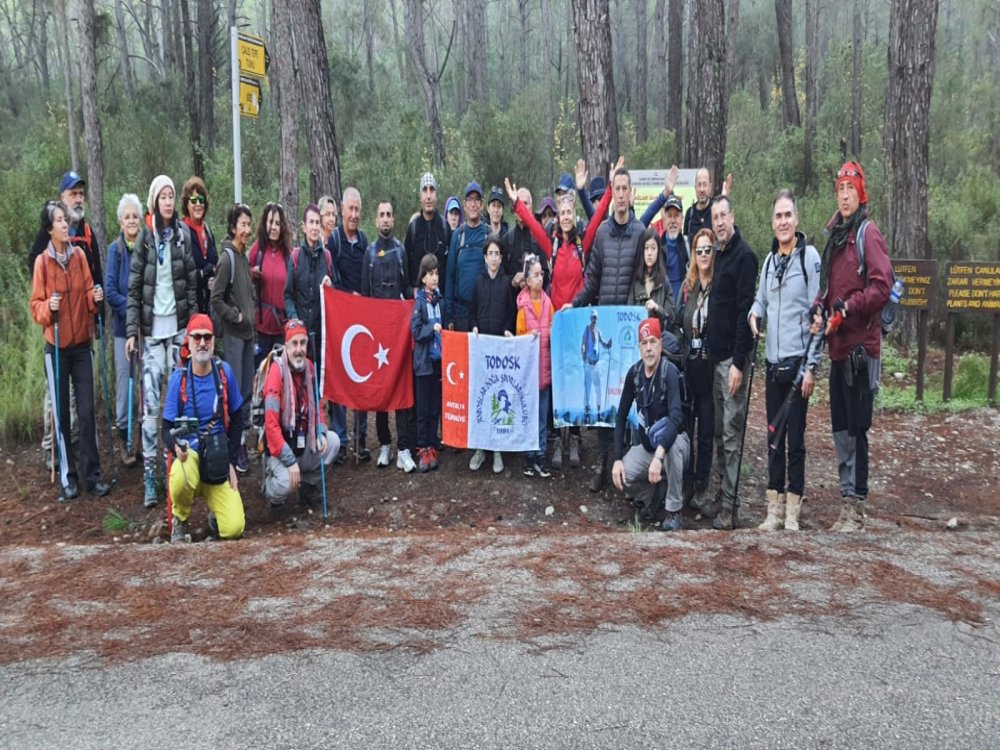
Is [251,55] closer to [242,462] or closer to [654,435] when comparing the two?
[242,462]

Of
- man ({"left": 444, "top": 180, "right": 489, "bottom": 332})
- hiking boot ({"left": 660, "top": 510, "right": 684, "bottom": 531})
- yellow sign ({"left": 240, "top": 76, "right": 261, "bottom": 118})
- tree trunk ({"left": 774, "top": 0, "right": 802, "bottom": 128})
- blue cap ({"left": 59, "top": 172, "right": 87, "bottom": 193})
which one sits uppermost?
tree trunk ({"left": 774, "top": 0, "right": 802, "bottom": 128})

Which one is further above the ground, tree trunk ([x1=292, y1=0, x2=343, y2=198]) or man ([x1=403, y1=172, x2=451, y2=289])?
tree trunk ([x1=292, y1=0, x2=343, y2=198])

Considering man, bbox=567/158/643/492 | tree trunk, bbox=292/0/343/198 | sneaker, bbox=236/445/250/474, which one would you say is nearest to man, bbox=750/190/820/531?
man, bbox=567/158/643/492

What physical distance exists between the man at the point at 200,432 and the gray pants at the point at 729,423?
4.01 metres

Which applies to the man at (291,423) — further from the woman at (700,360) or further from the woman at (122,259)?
the woman at (700,360)

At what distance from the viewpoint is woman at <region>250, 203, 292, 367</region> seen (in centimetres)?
789

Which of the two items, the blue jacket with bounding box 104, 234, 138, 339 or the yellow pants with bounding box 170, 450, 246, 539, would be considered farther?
the blue jacket with bounding box 104, 234, 138, 339

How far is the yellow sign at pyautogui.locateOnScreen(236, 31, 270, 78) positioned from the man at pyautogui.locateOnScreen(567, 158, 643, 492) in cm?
479

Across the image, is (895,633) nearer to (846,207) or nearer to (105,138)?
(846,207)

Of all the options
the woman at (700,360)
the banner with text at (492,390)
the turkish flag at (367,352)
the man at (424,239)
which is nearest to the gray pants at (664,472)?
the woman at (700,360)

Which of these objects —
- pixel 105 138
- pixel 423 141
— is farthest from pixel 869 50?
pixel 105 138

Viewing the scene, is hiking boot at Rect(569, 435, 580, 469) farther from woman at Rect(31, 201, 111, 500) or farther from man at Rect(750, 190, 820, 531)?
woman at Rect(31, 201, 111, 500)

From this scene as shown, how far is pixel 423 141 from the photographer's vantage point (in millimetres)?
23859

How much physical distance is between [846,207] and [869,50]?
120 feet
